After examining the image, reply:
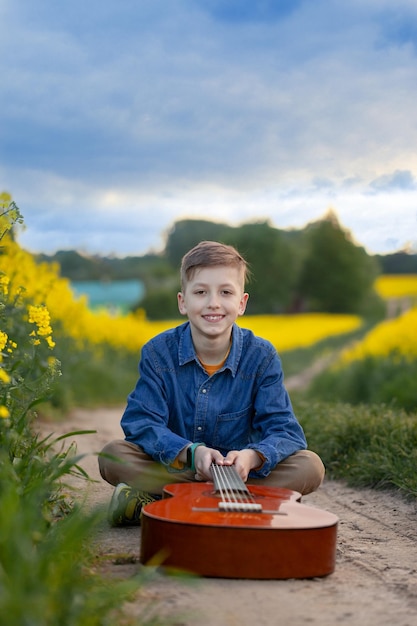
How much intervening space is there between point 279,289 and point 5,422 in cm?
4070

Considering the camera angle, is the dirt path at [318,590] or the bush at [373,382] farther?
the bush at [373,382]

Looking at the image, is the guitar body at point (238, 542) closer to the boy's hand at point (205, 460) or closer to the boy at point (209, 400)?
the boy's hand at point (205, 460)

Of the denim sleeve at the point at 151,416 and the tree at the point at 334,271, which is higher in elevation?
the tree at the point at 334,271

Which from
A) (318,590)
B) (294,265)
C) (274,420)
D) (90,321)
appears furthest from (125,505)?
(294,265)

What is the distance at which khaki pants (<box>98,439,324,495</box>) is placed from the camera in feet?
12.1

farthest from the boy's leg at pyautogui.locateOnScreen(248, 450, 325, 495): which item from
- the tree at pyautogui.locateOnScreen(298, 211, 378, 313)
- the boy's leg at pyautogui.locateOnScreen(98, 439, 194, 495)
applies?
the tree at pyautogui.locateOnScreen(298, 211, 378, 313)

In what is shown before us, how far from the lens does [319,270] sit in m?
46.0

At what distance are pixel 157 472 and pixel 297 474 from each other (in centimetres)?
61

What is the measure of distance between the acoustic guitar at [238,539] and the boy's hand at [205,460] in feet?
Result: 1.35

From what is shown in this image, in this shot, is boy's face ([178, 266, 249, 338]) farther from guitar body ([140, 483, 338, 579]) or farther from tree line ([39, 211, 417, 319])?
tree line ([39, 211, 417, 319])

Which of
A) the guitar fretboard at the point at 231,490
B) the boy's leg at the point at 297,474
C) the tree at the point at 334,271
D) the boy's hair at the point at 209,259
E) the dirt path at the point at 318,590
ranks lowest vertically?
the dirt path at the point at 318,590

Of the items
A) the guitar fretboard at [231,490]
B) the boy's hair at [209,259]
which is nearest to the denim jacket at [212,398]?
the boy's hair at [209,259]

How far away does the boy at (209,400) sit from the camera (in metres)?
3.69

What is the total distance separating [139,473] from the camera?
3693 mm
